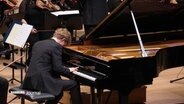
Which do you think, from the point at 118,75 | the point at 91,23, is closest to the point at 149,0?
the point at 91,23

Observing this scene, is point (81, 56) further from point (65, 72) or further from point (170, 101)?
point (170, 101)

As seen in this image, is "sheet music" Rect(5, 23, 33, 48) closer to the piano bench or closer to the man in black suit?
the man in black suit

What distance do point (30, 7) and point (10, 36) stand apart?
89.3 inches

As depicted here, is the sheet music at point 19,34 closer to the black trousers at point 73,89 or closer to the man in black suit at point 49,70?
the man in black suit at point 49,70

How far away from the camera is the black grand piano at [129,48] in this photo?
4410 millimetres

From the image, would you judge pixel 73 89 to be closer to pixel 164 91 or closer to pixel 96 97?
pixel 96 97

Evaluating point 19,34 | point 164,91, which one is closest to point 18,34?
point 19,34

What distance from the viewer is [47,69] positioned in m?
4.88

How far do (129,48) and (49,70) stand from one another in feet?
3.90

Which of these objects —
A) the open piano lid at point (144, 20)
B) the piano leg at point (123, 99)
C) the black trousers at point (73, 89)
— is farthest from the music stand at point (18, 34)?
the piano leg at point (123, 99)

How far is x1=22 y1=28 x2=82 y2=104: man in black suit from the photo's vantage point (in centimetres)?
481

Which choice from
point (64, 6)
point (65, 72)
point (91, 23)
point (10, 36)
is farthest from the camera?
point (64, 6)

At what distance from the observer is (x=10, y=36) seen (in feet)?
18.8

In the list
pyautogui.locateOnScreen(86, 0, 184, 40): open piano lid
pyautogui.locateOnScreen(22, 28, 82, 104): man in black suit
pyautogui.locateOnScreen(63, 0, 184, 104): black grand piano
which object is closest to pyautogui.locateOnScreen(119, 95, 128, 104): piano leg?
pyautogui.locateOnScreen(63, 0, 184, 104): black grand piano
